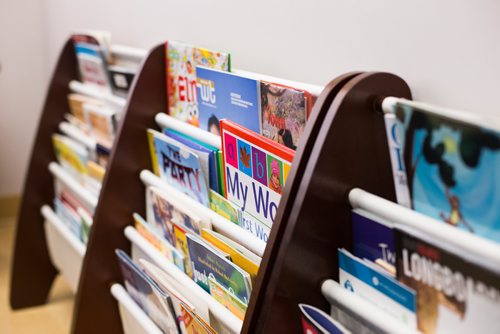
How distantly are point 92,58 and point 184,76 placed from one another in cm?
56

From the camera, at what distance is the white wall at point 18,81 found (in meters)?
2.58

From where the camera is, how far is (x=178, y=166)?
1.25m

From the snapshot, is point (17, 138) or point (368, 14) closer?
point (368, 14)

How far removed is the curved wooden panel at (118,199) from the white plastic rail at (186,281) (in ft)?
0.16

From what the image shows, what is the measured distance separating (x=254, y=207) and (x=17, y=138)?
1953mm

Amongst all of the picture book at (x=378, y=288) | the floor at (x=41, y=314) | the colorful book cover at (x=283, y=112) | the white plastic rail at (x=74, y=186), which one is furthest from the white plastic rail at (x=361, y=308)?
the floor at (x=41, y=314)

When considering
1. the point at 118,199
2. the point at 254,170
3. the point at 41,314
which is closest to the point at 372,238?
the point at 254,170

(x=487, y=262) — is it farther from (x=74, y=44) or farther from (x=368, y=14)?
(x=74, y=44)

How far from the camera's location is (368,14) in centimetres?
91

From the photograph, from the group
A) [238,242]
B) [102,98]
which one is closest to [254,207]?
[238,242]

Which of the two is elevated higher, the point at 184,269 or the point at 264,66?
the point at 264,66

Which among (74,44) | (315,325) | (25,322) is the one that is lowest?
(25,322)

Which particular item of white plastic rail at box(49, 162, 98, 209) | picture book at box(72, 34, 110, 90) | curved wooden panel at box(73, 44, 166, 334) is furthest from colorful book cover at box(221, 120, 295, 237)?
picture book at box(72, 34, 110, 90)

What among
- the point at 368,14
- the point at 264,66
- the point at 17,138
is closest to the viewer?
the point at 368,14
